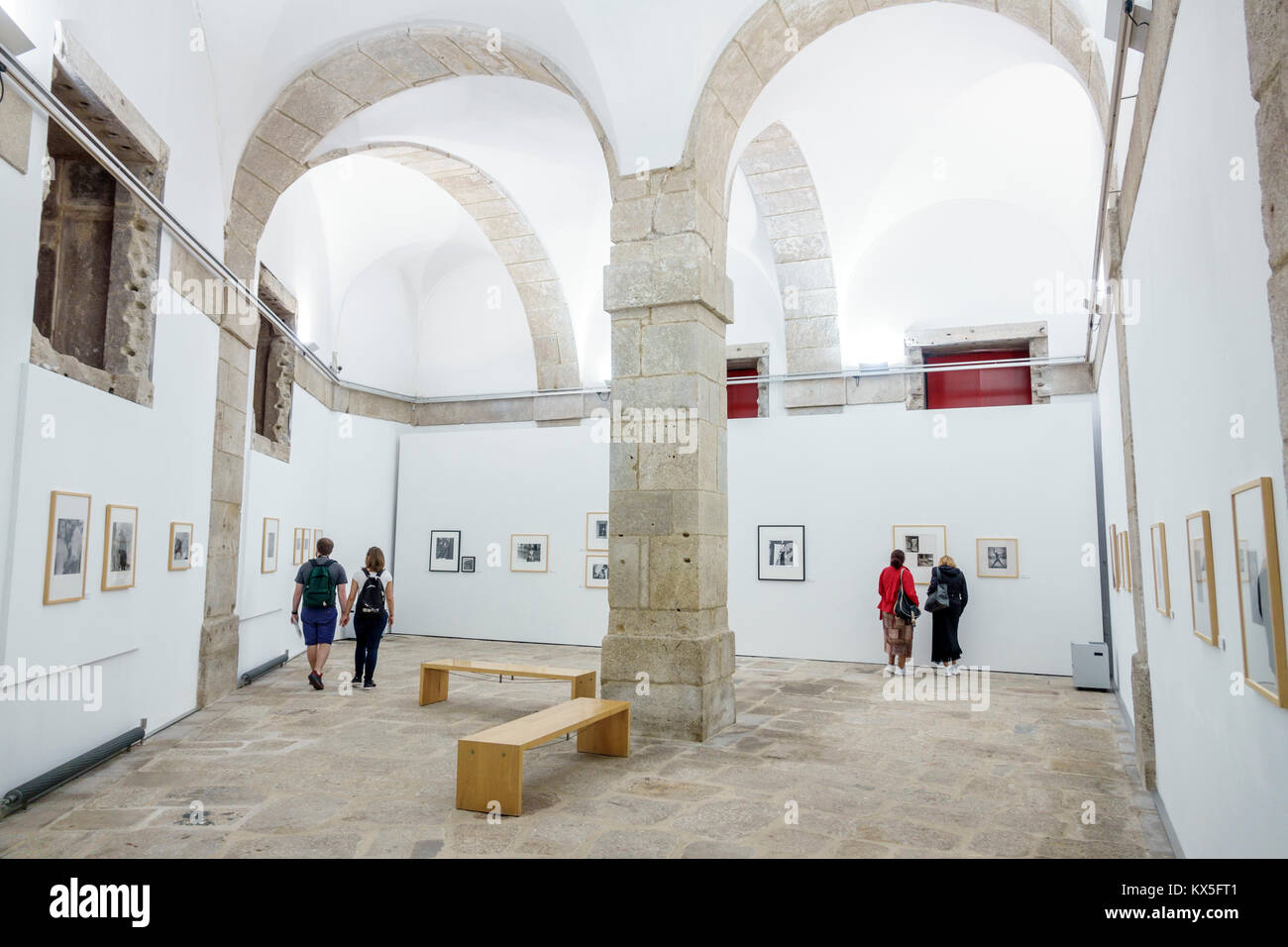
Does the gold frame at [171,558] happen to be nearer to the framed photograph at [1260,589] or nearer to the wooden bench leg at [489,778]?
the wooden bench leg at [489,778]

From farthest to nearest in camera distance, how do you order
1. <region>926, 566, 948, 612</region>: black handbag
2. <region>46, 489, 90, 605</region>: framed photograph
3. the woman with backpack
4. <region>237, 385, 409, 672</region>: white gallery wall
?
<region>926, 566, 948, 612</region>: black handbag
<region>237, 385, 409, 672</region>: white gallery wall
the woman with backpack
<region>46, 489, 90, 605</region>: framed photograph

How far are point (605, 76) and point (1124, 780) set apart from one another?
20.4ft

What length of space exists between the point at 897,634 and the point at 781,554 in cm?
199

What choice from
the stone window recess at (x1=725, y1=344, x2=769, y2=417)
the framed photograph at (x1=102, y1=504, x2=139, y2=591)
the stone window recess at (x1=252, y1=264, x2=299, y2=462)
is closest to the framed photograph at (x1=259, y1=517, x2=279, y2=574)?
the stone window recess at (x1=252, y1=264, x2=299, y2=462)

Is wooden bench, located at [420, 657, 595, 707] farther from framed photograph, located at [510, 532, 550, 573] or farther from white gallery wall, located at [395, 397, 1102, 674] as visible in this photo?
framed photograph, located at [510, 532, 550, 573]

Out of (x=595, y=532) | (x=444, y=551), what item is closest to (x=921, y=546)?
(x=595, y=532)

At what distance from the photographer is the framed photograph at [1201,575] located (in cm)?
271

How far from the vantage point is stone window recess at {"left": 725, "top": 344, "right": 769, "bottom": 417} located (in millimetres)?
12547

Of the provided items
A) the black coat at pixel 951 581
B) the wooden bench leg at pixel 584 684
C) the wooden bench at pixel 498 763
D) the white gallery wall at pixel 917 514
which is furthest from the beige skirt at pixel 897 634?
the wooden bench at pixel 498 763

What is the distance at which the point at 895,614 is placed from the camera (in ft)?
31.3

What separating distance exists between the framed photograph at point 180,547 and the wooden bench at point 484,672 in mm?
2034

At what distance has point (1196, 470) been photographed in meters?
2.87

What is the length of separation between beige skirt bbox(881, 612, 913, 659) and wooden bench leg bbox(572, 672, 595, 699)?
4.00 metres
